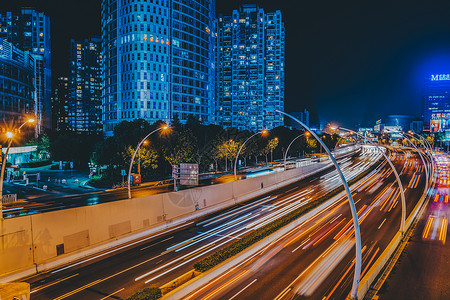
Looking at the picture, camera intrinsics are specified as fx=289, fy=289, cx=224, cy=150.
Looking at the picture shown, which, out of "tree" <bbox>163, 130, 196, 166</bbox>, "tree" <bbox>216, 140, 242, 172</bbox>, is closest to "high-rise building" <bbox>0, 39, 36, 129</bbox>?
"tree" <bbox>163, 130, 196, 166</bbox>

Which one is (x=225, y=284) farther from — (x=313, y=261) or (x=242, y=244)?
(x=313, y=261)

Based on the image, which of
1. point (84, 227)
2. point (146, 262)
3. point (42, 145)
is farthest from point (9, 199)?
point (42, 145)

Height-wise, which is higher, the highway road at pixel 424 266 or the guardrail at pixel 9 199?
the guardrail at pixel 9 199

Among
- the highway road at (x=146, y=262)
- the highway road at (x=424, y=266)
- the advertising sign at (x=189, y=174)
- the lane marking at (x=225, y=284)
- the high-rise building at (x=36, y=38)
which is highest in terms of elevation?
the high-rise building at (x=36, y=38)

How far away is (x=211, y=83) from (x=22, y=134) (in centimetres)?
7735

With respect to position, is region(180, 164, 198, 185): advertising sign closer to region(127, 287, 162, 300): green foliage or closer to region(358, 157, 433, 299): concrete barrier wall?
region(127, 287, 162, 300): green foliage

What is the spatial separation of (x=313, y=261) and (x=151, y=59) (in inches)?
4092

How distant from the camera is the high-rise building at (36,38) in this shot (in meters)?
171

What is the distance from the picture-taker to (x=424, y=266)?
2156 centimetres

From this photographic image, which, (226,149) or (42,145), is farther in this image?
(42,145)

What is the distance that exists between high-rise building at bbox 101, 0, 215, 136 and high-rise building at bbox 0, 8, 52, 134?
82.3 meters

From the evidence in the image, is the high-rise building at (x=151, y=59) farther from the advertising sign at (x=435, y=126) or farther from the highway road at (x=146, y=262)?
the advertising sign at (x=435, y=126)

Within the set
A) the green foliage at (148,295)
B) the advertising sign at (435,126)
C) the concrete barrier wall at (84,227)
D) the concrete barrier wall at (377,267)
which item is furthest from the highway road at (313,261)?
the advertising sign at (435,126)

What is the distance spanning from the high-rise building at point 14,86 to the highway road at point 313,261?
89983mm
